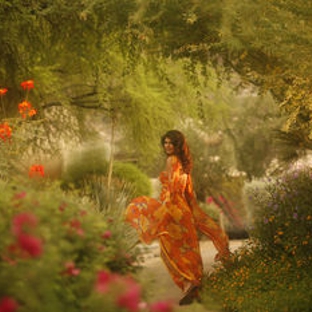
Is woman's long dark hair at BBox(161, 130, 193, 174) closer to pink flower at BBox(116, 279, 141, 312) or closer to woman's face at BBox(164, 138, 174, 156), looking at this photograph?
woman's face at BBox(164, 138, 174, 156)

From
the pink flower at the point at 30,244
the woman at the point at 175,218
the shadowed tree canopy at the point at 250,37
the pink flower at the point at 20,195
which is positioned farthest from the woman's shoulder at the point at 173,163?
the pink flower at the point at 30,244

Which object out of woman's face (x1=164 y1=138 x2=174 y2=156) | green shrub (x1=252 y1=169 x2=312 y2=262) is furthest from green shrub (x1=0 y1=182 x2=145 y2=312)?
green shrub (x1=252 y1=169 x2=312 y2=262)

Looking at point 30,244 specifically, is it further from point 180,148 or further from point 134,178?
point 134,178

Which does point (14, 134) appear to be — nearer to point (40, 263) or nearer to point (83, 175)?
point (40, 263)

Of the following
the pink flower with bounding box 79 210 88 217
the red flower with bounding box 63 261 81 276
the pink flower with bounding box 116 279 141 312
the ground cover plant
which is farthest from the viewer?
the ground cover plant

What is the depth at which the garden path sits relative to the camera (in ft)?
13.1

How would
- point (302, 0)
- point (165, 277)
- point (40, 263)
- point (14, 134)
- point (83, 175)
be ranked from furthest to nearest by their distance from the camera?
point (83, 175) < point (165, 277) < point (14, 134) < point (302, 0) < point (40, 263)

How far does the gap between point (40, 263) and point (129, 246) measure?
65.5 inches

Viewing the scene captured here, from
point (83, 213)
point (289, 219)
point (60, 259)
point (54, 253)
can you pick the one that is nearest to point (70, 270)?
point (60, 259)

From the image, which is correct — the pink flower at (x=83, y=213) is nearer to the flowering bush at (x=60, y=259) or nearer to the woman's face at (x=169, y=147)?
the flowering bush at (x=60, y=259)

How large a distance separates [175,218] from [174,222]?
6 cm

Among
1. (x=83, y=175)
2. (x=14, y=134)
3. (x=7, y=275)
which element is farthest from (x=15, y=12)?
(x=83, y=175)

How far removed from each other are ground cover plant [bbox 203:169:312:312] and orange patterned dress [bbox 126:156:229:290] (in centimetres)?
38

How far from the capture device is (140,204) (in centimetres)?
798
